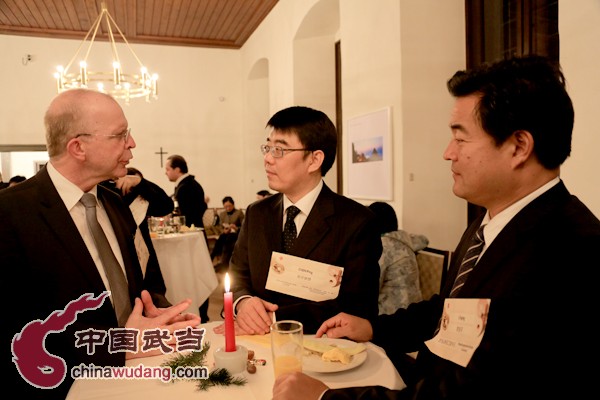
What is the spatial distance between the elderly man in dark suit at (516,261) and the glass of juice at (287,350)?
79 millimetres

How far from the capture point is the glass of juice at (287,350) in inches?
42.1

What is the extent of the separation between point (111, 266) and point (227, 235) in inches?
223

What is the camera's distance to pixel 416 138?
385 centimetres

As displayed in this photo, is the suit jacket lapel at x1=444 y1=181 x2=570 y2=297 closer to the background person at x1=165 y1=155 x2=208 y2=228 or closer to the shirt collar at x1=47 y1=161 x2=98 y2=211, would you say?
the shirt collar at x1=47 y1=161 x2=98 y2=211

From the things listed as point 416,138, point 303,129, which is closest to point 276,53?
point 416,138

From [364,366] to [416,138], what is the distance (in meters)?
2.94

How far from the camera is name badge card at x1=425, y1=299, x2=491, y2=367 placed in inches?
37.0

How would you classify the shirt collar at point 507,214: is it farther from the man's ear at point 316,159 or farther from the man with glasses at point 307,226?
the man's ear at point 316,159

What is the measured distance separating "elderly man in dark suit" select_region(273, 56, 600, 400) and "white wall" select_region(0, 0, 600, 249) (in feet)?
5.03

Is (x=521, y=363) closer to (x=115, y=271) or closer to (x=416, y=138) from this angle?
(x=115, y=271)

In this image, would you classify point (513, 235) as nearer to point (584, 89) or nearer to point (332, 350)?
point (332, 350)

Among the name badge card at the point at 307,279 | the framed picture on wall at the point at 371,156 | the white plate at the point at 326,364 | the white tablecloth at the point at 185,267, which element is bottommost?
the white tablecloth at the point at 185,267

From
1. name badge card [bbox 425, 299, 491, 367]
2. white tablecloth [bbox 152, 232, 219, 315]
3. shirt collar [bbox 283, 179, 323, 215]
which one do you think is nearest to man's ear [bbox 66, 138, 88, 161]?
shirt collar [bbox 283, 179, 323, 215]

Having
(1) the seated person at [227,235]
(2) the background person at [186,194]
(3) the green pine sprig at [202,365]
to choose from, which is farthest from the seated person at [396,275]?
(1) the seated person at [227,235]
